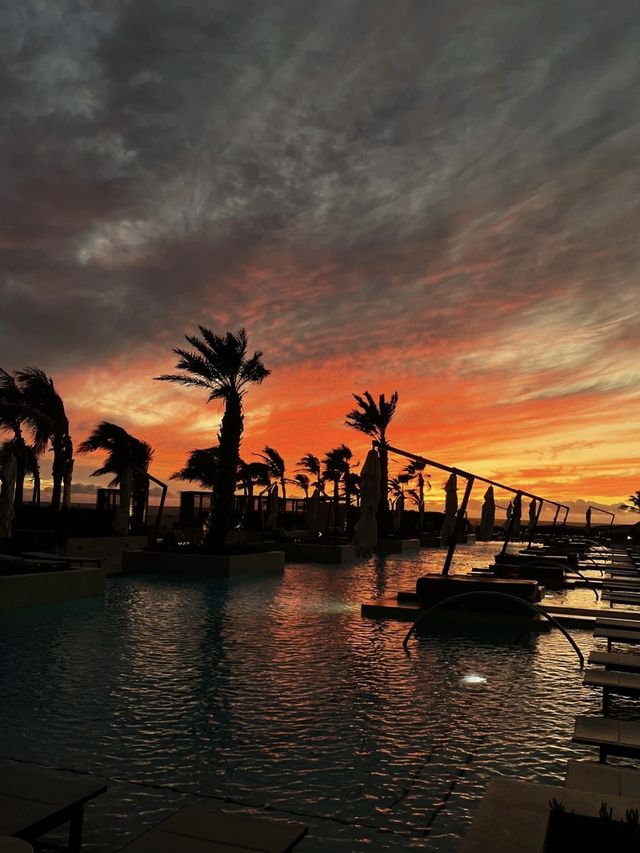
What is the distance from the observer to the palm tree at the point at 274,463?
55000 millimetres

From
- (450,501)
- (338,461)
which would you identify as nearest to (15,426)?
(450,501)

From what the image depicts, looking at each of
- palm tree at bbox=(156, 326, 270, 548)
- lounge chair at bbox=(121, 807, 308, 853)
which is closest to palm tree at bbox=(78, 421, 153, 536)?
palm tree at bbox=(156, 326, 270, 548)

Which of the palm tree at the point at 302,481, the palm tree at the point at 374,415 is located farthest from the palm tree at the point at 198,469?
the palm tree at the point at 302,481

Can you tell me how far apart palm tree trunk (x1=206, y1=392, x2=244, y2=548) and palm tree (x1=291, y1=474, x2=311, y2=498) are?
156ft

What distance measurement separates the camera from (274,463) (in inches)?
2167

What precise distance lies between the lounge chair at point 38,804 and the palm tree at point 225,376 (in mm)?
18351

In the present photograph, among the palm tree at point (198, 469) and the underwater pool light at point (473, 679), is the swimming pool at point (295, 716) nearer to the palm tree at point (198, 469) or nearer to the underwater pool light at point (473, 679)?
the underwater pool light at point (473, 679)

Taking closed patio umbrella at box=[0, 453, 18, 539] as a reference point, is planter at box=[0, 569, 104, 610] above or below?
below

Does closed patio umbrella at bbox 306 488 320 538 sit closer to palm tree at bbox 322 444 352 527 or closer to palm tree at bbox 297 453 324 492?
palm tree at bbox 322 444 352 527

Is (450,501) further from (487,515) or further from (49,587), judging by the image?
(49,587)

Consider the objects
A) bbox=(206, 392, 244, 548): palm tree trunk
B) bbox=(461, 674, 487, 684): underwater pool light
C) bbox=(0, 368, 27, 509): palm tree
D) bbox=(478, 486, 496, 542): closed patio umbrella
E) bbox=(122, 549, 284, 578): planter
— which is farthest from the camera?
bbox=(0, 368, 27, 509): palm tree

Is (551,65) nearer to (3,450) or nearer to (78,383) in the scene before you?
(78,383)

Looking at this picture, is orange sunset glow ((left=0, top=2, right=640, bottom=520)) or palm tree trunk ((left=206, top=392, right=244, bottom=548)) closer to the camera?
orange sunset glow ((left=0, top=2, right=640, bottom=520))

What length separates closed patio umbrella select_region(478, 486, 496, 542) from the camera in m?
24.9
